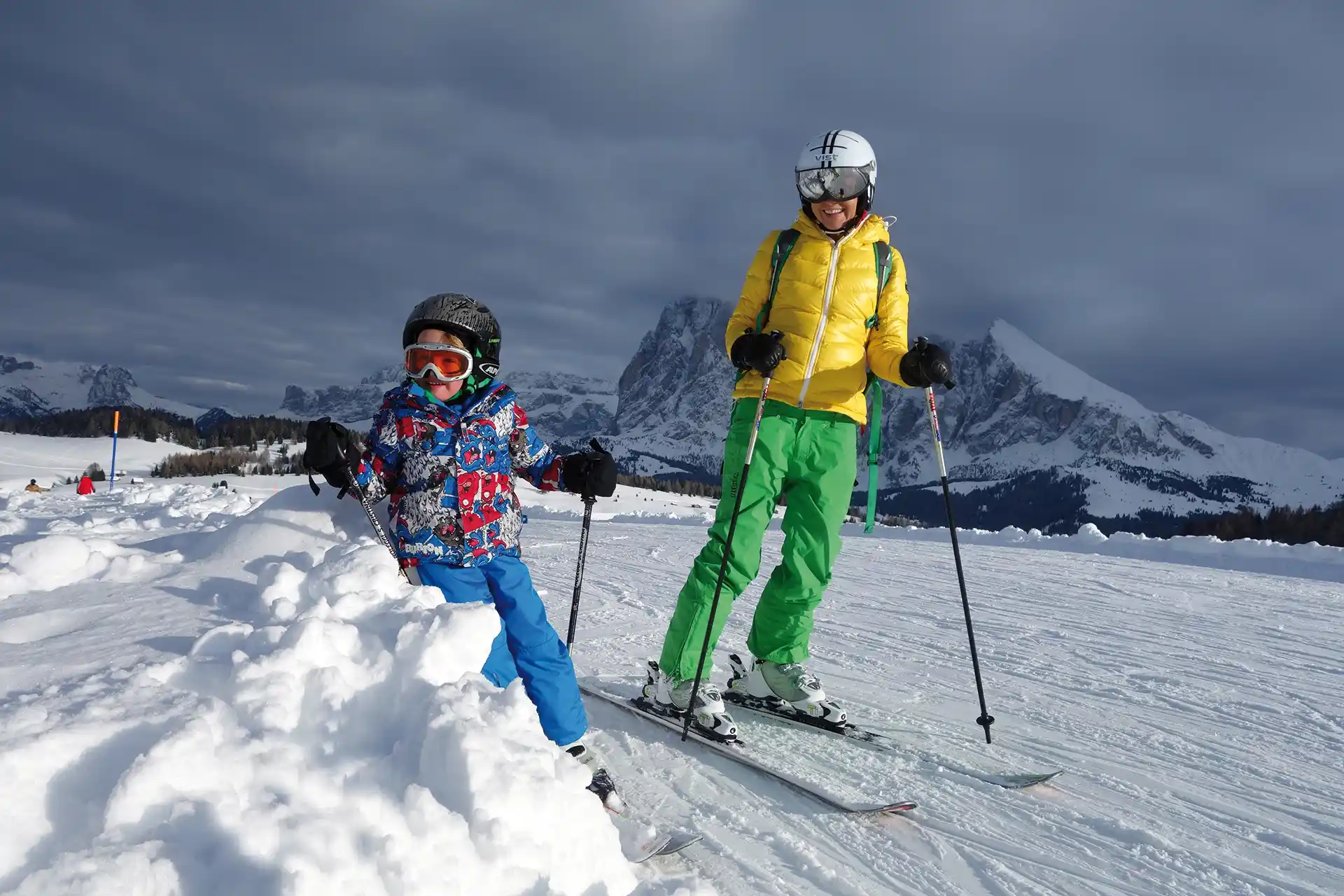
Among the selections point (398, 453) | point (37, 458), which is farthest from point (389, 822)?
point (37, 458)

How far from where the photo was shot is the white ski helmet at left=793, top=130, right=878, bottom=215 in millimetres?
3480

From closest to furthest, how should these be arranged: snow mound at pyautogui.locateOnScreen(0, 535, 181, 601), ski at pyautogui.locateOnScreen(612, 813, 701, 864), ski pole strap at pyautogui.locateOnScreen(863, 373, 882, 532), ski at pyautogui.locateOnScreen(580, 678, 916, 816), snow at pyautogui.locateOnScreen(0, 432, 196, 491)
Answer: ski at pyautogui.locateOnScreen(612, 813, 701, 864), ski at pyautogui.locateOnScreen(580, 678, 916, 816), snow mound at pyautogui.locateOnScreen(0, 535, 181, 601), ski pole strap at pyautogui.locateOnScreen(863, 373, 882, 532), snow at pyautogui.locateOnScreen(0, 432, 196, 491)

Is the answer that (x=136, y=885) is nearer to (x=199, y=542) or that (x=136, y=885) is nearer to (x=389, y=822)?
(x=389, y=822)

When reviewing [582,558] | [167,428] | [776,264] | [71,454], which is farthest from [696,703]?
[167,428]

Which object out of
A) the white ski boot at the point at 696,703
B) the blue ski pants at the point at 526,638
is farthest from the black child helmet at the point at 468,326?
the white ski boot at the point at 696,703

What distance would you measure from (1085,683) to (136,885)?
4217 millimetres

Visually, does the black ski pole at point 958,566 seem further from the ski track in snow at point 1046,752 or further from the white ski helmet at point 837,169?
the white ski helmet at point 837,169

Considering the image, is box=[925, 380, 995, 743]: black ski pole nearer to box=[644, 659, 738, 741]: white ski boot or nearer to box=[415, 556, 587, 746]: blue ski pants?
box=[644, 659, 738, 741]: white ski boot

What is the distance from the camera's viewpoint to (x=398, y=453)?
9.35 feet

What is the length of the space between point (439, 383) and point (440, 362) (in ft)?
0.26

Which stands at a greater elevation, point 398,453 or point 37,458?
point 398,453

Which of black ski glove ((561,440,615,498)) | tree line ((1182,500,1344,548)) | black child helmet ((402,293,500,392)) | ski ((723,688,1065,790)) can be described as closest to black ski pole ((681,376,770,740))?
ski ((723,688,1065,790))

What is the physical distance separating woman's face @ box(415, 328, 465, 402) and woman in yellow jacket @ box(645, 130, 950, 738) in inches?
47.4

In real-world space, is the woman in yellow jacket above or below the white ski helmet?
below
